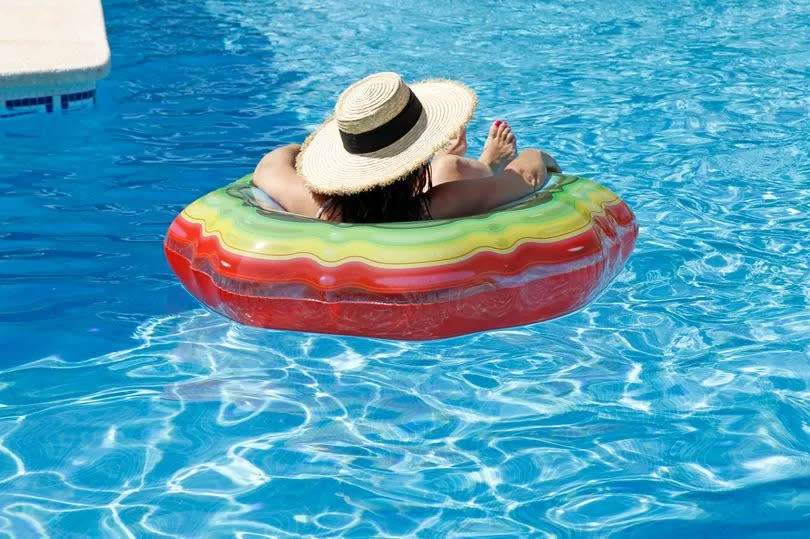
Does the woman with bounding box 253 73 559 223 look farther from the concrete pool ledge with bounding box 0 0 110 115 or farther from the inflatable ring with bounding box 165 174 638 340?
the concrete pool ledge with bounding box 0 0 110 115

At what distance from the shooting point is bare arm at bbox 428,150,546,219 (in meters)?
4.18

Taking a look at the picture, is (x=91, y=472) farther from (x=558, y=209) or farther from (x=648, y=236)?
(x=648, y=236)

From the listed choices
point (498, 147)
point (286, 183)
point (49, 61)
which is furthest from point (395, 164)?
point (49, 61)

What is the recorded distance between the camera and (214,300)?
167 inches

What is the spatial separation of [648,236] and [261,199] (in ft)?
6.24

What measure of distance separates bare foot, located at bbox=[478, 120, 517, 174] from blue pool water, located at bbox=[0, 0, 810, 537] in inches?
27.7

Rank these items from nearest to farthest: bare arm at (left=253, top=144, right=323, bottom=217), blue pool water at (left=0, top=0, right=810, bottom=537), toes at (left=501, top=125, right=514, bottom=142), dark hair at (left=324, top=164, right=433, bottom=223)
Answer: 1. blue pool water at (left=0, top=0, right=810, bottom=537)
2. dark hair at (left=324, top=164, right=433, bottom=223)
3. bare arm at (left=253, top=144, right=323, bottom=217)
4. toes at (left=501, top=125, right=514, bottom=142)

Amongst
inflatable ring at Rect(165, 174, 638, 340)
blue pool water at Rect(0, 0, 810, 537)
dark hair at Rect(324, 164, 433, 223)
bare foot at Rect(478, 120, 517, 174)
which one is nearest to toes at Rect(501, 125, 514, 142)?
bare foot at Rect(478, 120, 517, 174)

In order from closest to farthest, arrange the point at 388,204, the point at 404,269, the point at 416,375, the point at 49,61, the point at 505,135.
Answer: the point at 404,269
the point at 416,375
the point at 388,204
the point at 505,135
the point at 49,61

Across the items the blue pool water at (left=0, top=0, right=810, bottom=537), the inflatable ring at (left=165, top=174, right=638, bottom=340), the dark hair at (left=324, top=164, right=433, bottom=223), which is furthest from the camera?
the dark hair at (left=324, top=164, right=433, bottom=223)

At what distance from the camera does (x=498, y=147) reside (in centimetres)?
461

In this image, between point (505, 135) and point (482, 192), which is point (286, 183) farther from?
point (505, 135)

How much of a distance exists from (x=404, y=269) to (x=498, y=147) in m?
0.95

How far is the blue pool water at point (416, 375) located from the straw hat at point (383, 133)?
2.13 feet
